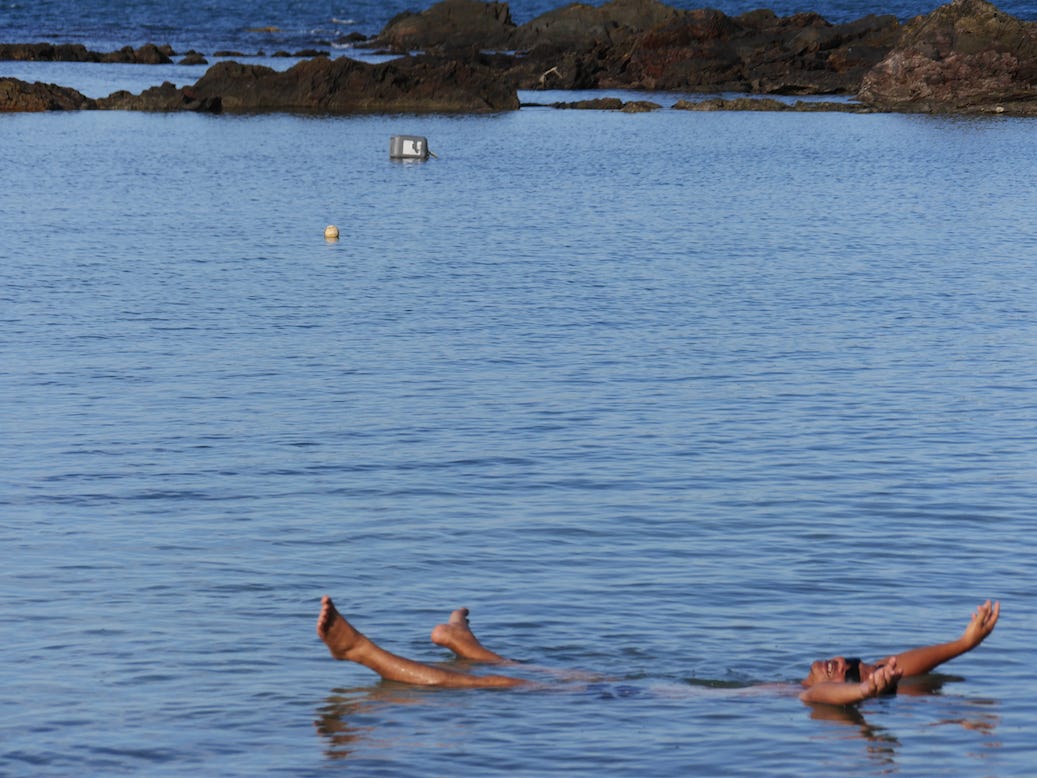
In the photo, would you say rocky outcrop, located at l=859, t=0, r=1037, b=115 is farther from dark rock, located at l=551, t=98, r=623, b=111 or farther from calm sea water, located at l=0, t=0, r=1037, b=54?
calm sea water, located at l=0, t=0, r=1037, b=54

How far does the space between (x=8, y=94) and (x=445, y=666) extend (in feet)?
236

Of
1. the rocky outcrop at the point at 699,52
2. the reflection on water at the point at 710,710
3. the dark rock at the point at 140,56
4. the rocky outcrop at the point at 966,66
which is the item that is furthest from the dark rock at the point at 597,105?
the reflection on water at the point at 710,710

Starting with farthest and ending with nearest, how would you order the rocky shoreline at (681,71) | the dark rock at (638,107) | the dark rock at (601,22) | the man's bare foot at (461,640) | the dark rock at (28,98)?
the dark rock at (601,22), the dark rock at (28,98), the dark rock at (638,107), the rocky shoreline at (681,71), the man's bare foot at (461,640)

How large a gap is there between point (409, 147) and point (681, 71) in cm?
3463

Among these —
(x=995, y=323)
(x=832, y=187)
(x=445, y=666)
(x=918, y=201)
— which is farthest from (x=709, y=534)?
(x=832, y=187)

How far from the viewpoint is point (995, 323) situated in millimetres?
26734

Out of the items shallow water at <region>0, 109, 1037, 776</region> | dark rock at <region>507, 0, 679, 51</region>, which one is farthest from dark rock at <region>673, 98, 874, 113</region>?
shallow water at <region>0, 109, 1037, 776</region>

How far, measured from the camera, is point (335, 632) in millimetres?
10953

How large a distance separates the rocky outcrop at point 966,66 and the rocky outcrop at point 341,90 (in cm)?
1938

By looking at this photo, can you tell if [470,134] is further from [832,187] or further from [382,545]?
[382,545]

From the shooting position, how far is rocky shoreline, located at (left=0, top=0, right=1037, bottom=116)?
242ft

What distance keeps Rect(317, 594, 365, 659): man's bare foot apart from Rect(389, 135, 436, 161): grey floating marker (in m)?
48.1

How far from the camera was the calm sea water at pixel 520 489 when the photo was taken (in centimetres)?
1111

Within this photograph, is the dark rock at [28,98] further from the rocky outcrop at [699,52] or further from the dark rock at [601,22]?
the dark rock at [601,22]
